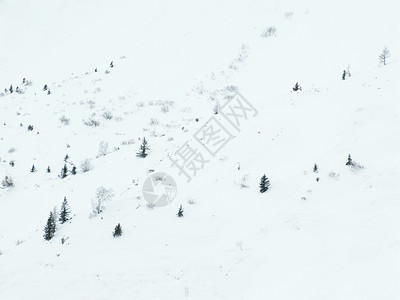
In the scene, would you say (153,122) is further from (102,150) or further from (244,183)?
(244,183)

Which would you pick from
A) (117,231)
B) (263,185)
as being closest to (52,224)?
(117,231)

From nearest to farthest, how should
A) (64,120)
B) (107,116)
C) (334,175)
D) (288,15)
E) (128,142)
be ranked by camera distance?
(334,175) < (128,142) < (64,120) < (107,116) < (288,15)

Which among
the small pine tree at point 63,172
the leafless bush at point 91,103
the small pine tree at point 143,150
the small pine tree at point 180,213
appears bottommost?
the small pine tree at point 63,172

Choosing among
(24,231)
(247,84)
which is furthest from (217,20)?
(24,231)

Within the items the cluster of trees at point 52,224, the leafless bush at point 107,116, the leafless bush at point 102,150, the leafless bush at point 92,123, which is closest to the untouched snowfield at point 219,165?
the leafless bush at point 107,116

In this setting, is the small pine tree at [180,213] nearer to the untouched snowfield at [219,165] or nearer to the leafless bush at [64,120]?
the untouched snowfield at [219,165]

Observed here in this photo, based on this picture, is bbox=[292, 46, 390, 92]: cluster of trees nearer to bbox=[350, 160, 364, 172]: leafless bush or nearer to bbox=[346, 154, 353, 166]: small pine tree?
bbox=[346, 154, 353, 166]: small pine tree

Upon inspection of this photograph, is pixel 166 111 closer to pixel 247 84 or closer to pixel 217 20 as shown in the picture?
pixel 247 84
